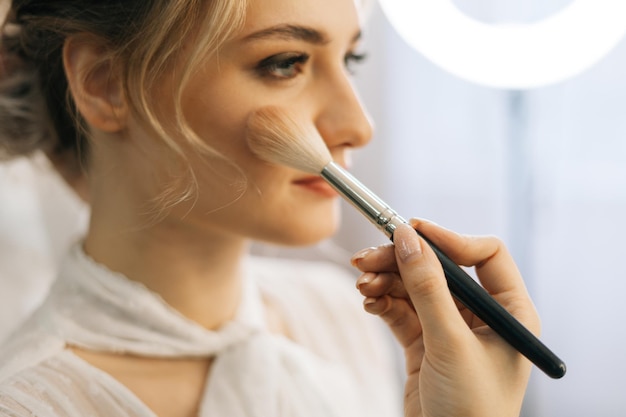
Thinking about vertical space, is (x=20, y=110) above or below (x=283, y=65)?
below

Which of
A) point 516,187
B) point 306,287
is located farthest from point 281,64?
point 516,187

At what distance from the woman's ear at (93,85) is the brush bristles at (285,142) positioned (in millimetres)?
155

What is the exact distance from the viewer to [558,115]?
1364 millimetres

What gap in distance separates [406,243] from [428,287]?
4 cm

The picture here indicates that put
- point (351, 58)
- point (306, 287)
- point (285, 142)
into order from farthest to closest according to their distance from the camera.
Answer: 1. point (306, 287)
2. point (351, 58)
3. point (285, 142)

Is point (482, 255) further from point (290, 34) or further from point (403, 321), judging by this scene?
point (290, 34)

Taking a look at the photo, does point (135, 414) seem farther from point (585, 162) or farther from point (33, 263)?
point (585, 162)

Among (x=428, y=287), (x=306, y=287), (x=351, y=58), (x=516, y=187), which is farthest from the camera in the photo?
(x=516, y=187)

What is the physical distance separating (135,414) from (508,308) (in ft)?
1.28

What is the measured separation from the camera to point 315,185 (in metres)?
0.75

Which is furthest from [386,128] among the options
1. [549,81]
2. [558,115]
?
[549,81]

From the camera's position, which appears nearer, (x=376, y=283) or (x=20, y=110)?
(x=376, y=283)

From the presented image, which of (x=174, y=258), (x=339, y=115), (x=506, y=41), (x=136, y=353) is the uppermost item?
(x=506, y=41)

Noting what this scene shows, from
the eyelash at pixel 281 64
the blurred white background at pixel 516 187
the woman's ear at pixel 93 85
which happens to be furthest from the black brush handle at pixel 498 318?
the blurred white background at pixel 516 187
